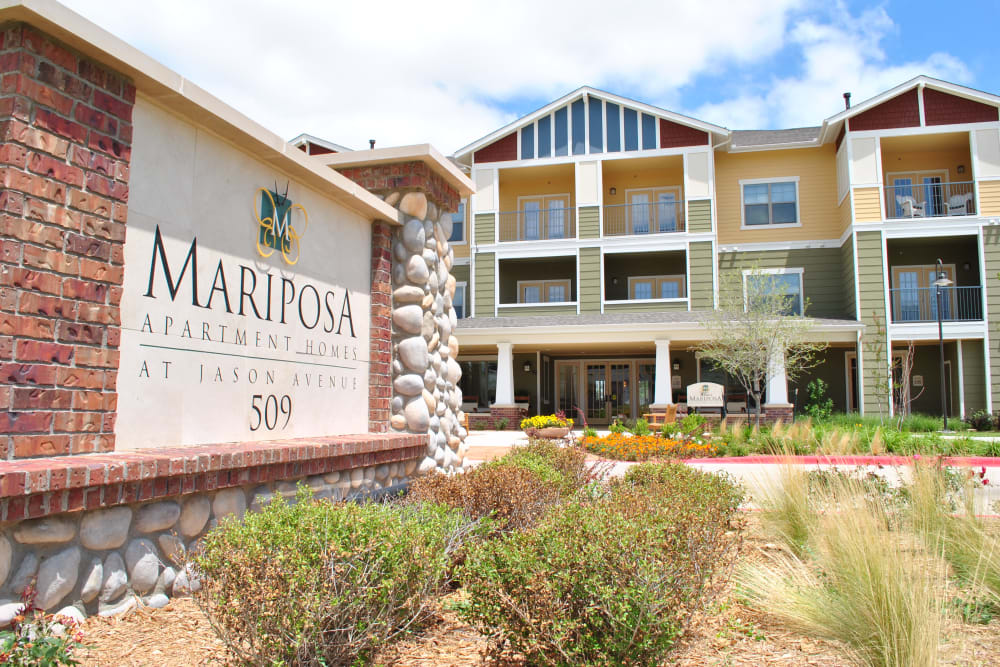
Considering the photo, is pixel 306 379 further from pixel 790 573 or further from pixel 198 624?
pixel 790 573

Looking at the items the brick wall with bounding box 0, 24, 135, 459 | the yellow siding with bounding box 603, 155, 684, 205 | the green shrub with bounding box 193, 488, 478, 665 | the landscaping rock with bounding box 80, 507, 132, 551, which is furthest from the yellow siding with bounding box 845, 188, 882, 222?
the landscaping rock with bounding box 80, 507, 132, 551

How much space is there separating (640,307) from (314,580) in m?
19.5

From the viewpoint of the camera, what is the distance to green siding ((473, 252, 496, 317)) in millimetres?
22297

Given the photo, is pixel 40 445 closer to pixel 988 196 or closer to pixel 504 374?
pixel 504 374

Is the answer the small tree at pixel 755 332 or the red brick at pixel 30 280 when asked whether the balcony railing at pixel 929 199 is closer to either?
the small tree at pixel 755 332

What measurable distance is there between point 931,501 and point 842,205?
60.0 feet

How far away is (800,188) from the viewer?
71.5 feet

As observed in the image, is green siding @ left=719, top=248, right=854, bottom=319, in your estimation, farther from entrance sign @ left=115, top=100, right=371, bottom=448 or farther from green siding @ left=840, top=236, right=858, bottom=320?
entrance sign @ left=115, top=100, right=371, bottom=448

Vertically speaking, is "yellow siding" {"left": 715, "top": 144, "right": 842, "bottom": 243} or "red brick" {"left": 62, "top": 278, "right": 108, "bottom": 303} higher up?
"yellow siding" {"left": 715, "top": 144, "right": 842, "bottom": 243}

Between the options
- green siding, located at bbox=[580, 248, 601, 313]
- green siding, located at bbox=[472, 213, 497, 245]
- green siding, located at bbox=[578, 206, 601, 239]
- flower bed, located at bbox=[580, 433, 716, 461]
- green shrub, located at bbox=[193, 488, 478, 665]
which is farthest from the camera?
green siding, located at bbox=[472, 213, 497, 245]

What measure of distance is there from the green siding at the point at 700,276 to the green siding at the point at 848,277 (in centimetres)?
378

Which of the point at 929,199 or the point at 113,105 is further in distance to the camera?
the point at 929,199

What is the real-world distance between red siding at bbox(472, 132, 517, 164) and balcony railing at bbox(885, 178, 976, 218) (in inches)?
439

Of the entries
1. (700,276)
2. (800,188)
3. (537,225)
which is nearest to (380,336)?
(700,276)
